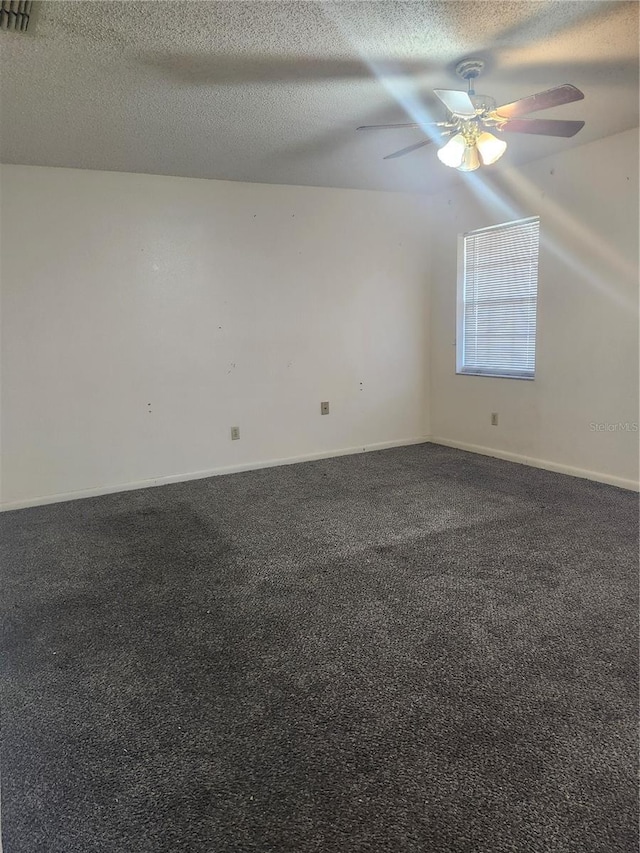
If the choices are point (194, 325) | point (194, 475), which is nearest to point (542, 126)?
point (194, 325)

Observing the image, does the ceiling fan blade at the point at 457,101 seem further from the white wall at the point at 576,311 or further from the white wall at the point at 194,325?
the white wall at the point at 194,325

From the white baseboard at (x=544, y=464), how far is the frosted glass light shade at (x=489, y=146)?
2.44 meters

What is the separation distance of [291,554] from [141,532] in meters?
1.05

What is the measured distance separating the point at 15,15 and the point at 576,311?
3771 millimetres

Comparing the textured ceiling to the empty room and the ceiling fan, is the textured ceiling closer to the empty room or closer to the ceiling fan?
the empty room

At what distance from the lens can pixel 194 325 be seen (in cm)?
438

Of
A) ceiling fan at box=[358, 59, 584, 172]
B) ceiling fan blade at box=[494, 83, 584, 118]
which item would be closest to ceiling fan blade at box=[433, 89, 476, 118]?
ceiling fan at box=[358, 59, 584, 172]

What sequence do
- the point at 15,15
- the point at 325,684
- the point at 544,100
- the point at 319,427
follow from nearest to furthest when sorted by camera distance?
the point at 325,684 < the point at 15,15 < the point at 544,100 < the point at 319,427

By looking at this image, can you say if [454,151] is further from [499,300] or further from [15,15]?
[499,300]

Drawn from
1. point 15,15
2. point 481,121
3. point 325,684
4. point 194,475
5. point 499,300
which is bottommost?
point 325,684

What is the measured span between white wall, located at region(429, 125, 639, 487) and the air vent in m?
3.54

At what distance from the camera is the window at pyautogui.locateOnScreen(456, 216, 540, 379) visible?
448 centimetres

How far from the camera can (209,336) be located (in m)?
4.45

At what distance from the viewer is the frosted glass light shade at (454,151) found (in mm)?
2734
